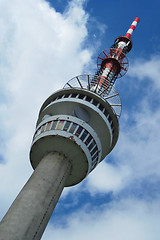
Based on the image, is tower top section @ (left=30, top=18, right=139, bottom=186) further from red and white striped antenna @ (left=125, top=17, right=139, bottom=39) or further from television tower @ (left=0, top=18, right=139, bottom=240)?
red and white striped antenna @ (left=125, top=17, right=139, bottom=39)

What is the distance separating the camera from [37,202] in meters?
16.6

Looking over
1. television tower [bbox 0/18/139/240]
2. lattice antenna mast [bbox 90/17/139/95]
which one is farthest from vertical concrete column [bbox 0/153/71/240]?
lattice antenna mast [bbox 90/17/139/95]

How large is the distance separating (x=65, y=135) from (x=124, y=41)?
1164 inches

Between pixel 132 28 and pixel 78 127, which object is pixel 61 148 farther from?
pixel 132 28

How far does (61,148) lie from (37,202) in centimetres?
551

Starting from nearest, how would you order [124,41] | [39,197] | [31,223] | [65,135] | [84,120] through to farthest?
1. [31,223]
2. [39,197]
3. [65,135]
4. [84,120]
5. [124,41]

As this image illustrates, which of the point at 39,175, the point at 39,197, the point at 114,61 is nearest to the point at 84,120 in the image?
the point at 39,175

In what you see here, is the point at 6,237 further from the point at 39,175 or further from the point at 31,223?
the point at 39,175

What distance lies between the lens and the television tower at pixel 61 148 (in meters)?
15.8

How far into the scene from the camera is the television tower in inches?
623

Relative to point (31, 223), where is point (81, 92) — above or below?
above

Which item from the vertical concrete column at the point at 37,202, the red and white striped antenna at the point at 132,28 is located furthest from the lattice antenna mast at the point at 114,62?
the vertical concrete column at the point at 37,202

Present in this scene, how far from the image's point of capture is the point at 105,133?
78.1ft

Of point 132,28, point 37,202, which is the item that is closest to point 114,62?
point 132,28
